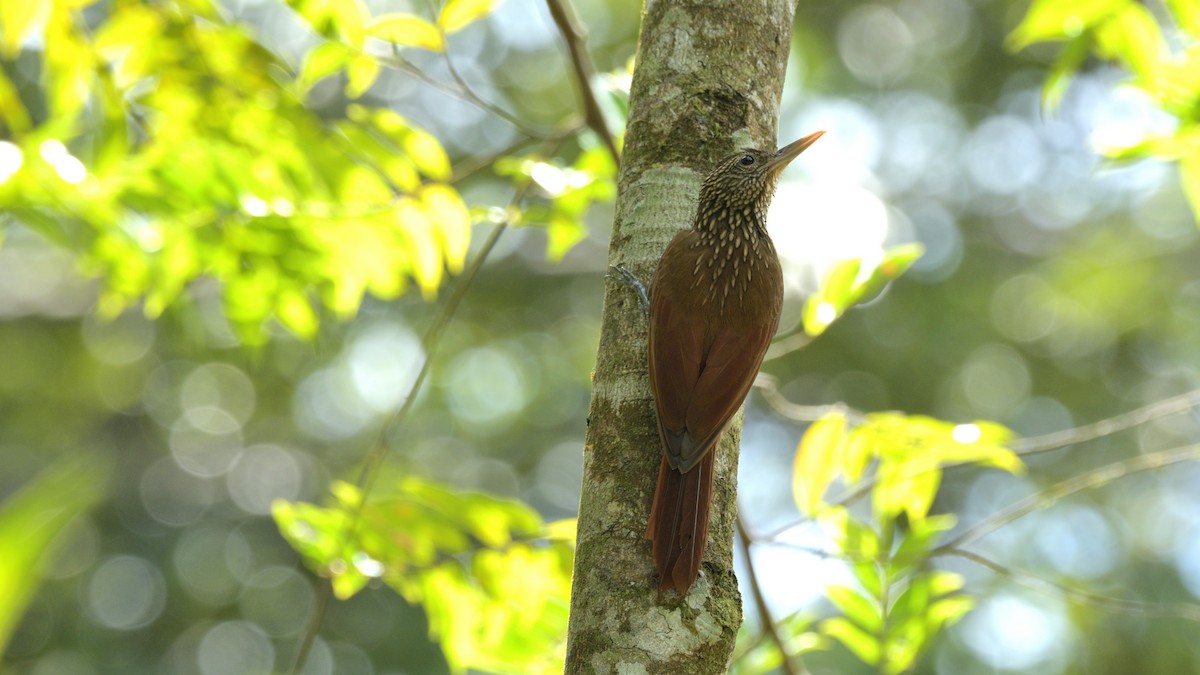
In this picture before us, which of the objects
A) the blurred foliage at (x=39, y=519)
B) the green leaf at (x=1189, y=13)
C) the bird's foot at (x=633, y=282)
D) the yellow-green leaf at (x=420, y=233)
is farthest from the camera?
the yellow-green leaf at (x=420, y=233)

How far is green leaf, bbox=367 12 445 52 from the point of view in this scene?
9.96 ft

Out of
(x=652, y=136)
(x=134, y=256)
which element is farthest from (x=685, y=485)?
(x=134, y=256)

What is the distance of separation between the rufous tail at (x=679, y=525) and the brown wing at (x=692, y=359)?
0.04 meters

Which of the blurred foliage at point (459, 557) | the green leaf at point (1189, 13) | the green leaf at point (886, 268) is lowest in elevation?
the blurred foliage at point (459, 557)

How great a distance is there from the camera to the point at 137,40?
3.64m

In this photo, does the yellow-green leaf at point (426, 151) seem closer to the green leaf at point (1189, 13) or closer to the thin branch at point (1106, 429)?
the thin branch at point (1106, 429)

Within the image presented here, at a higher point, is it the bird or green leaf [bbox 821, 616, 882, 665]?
the bird

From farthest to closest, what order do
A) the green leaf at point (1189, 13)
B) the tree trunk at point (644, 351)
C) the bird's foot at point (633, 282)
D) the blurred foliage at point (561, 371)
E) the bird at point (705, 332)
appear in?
the blurred foliage at point (561, 371), the green leaf at point (1189, 13), the bird's foot at point (633, 282), the bird at point (705, 332), the tree trunk at point (644, 351)

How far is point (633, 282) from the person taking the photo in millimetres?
A: 2352

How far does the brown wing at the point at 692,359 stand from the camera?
7.24 feet

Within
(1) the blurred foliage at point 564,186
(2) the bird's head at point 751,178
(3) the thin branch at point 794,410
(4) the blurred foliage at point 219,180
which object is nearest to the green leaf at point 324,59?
(4) the blurred foliage at point 219,180

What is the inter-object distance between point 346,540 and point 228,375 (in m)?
7.78

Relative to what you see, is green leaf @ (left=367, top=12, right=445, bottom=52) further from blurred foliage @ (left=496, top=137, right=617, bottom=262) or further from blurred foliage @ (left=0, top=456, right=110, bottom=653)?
blurred foliage @ (left=0, top=456, right=110, bottom=653)

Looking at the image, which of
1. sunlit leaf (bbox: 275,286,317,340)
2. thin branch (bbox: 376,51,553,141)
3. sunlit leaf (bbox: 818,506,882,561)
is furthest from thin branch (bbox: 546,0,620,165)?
sunlit leaf (bbox: 818,506,882,561)
